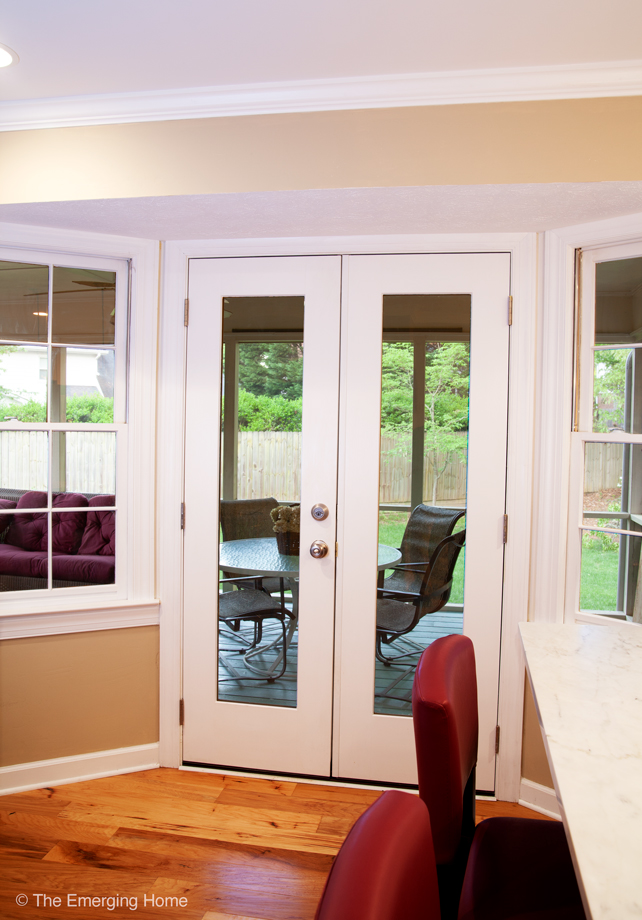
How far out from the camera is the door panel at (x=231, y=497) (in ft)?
8.50

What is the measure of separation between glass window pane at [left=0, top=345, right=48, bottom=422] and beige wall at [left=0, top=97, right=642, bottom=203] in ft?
2.03

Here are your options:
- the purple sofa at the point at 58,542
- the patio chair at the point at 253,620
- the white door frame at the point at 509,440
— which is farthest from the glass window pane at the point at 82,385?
the patio chair at the point at 253,620

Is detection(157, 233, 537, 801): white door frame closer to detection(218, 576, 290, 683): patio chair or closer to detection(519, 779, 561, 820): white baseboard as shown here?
detection(519, 779, 561, 820): white baseboard

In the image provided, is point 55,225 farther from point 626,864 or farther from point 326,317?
point 626,864

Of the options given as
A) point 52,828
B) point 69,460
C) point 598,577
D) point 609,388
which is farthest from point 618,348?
point 52,828

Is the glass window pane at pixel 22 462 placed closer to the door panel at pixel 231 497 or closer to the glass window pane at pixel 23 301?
the glass window pane at pixel 23 301

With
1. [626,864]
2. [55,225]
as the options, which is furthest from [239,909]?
[55,225]

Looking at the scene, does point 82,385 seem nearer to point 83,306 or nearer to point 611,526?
point 83,306

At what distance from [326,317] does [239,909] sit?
6.90ft

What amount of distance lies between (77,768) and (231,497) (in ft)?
4.28

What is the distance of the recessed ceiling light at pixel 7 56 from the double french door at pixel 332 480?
0.92m

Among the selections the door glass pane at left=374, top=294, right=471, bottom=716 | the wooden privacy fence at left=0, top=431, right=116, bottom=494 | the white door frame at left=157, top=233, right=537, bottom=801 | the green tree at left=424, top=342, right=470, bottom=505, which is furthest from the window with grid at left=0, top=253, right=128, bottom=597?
the green tree at left=424, top=342, right=470, bottom=505

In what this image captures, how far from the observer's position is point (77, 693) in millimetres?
2604

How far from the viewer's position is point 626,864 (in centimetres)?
77
